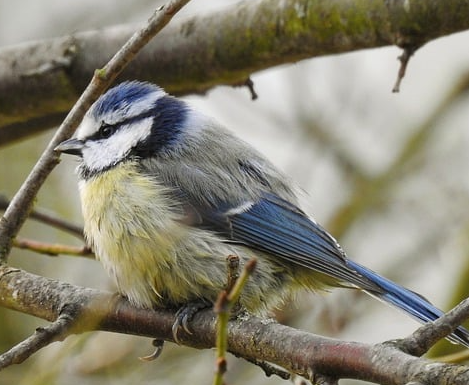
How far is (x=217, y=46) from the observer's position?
2.96m

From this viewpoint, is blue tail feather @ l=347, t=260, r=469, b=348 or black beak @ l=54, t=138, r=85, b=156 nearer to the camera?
blue tail feather @ l=347, t=260, r=469, b=348

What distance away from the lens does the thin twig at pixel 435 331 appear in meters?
1.50

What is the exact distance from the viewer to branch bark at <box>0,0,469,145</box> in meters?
2.54

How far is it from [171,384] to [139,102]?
1.29 meters

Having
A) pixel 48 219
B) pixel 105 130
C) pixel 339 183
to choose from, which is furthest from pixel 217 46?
pixel 339 183

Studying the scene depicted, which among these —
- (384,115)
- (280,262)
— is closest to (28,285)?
(280,262)

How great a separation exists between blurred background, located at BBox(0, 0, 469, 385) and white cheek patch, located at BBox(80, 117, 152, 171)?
1.86 feet

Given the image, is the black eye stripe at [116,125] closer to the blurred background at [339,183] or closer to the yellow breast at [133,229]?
the yellow breast at [133,229]

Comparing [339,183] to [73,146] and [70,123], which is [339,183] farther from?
[70,123]

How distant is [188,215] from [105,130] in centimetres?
52

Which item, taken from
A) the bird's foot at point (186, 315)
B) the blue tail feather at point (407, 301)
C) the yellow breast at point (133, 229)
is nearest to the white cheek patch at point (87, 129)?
the yellow breast at point (133, 229)

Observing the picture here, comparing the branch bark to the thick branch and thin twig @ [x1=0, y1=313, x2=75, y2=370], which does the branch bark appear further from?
thin twig @ [x1=0, y1=313, x2=75, y2=370]

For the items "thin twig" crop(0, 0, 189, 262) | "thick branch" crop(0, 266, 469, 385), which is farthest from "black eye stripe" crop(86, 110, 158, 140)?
"thick branch" crop(0, 266, 469, 385)

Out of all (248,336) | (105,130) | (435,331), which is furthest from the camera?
(105,130)
